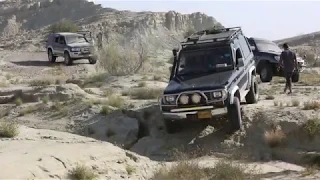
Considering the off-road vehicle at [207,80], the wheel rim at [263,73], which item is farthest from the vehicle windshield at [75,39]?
the off-road vehicle at [207,80]

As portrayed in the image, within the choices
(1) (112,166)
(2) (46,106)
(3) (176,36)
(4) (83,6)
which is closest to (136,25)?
(3) (176,36)

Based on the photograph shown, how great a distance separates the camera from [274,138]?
12.2m

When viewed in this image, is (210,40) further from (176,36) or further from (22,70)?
(176,36)

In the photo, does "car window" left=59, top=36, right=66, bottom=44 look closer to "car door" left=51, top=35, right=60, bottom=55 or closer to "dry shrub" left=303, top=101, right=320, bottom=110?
"car door" left=51, top=35, right=60, bottom=55

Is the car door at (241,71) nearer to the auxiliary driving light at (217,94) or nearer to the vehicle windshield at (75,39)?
the auxiliary driving light at (217,94)

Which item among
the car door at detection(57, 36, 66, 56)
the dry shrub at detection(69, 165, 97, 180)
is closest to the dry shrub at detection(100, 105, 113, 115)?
the dry shrub at detection(69, 165, 97, 180)

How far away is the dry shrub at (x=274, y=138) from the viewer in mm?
12148

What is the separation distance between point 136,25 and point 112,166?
36.9 metres

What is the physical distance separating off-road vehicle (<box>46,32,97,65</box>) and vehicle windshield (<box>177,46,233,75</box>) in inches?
700

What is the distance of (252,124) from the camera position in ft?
42.5

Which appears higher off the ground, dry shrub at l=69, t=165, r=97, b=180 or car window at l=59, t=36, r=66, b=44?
car window at l=59, t=36, r=66, b=44

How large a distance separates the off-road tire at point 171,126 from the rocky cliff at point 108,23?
29114mm

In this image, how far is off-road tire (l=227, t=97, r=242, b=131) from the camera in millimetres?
11952

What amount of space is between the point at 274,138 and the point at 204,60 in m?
2.47
